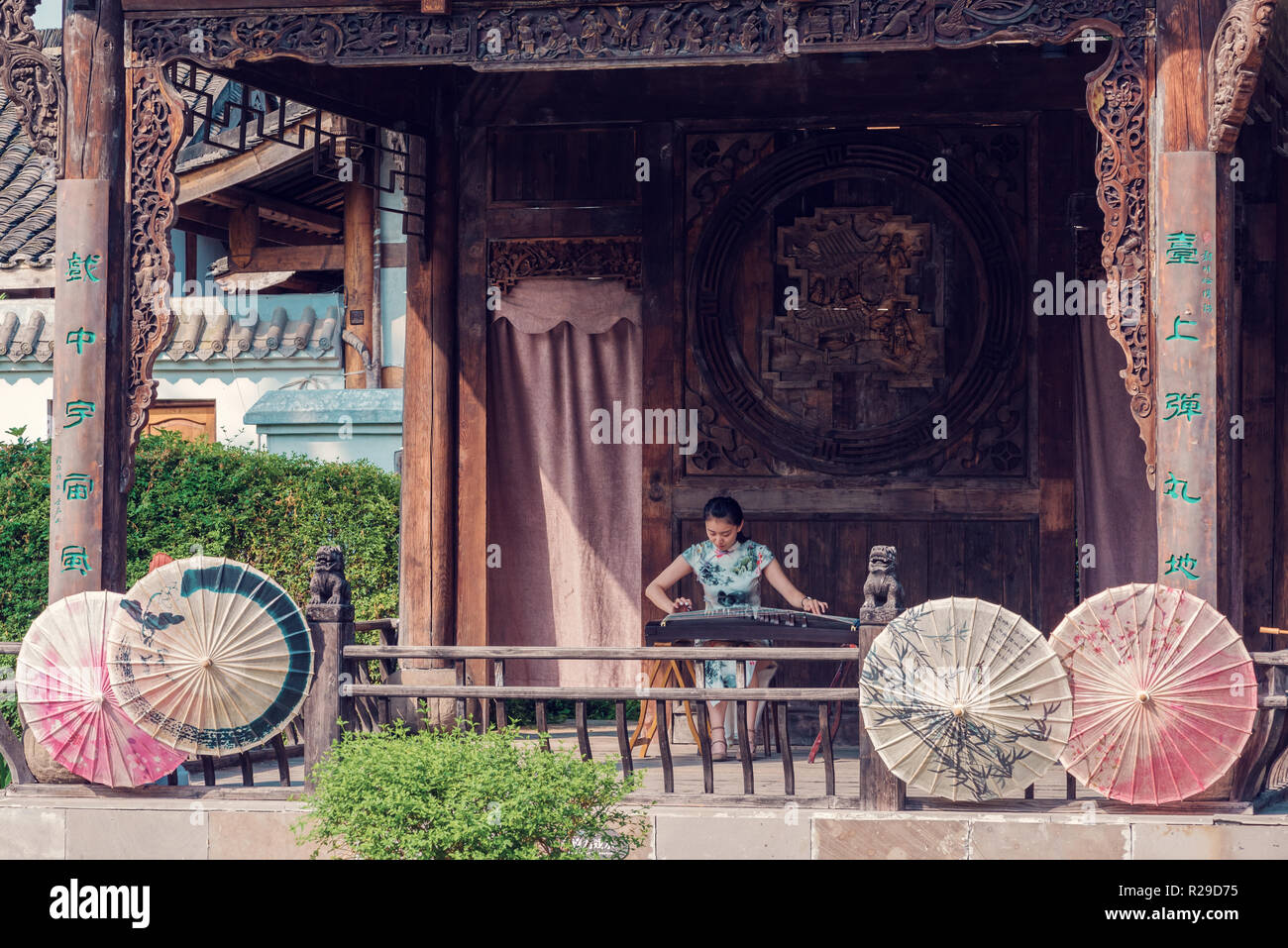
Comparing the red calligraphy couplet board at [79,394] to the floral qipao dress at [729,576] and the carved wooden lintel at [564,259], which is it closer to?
the carved wooden lintel at [564,259]

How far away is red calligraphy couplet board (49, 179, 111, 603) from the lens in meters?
7.61

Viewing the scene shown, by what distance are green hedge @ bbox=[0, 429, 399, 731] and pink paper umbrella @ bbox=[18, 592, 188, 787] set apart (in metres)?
3.54

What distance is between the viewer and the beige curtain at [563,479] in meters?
10.1

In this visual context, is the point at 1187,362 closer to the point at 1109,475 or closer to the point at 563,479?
the point at 1109,475

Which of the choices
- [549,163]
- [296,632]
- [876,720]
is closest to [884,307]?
[549,163]

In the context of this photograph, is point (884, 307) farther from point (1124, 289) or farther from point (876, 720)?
point (876, 720)

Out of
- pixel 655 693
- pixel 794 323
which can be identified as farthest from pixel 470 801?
pixel 794 323

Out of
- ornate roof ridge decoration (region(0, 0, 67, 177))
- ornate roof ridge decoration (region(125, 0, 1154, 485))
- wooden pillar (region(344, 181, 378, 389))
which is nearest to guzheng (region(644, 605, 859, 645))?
ornate roof ridge decoration (region(125, 0, 1154, 485))

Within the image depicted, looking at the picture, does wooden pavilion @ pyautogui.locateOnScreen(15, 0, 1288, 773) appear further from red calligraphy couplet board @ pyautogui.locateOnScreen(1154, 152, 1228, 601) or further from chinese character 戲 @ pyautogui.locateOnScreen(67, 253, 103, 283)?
red calligraphy couplet board @ pyautogui.locateOnScreen(1154, 152, 1228, 601)

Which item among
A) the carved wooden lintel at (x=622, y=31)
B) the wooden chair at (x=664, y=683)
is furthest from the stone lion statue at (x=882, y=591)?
the carved wooden lintel at (x=622, y=31)

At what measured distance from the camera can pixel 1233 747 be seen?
6656 mm

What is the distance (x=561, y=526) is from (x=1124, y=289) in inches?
161
